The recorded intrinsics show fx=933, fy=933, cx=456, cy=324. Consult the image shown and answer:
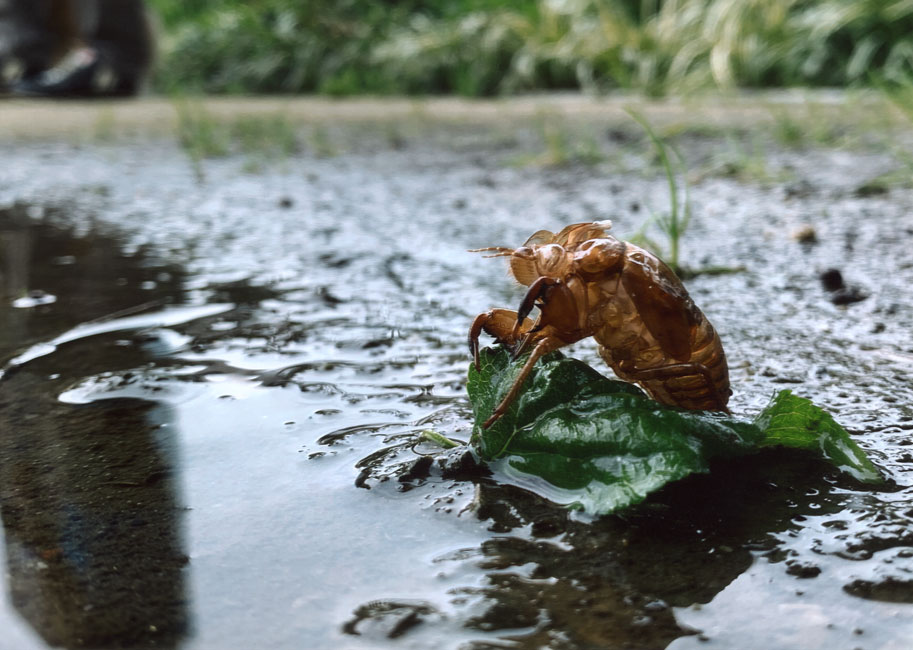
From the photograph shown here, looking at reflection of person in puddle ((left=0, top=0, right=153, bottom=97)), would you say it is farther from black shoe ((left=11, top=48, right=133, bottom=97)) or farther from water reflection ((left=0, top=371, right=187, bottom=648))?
water reflection ((left=0, top=371, right=187, bottom=648))

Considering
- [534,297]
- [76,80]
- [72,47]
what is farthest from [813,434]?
[72,47]

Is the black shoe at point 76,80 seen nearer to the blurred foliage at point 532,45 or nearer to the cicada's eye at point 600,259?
the blurred foliage at point 532,45

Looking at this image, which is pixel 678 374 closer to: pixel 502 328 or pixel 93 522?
pixel 502 328

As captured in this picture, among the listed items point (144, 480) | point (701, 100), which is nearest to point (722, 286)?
point (144, 480)

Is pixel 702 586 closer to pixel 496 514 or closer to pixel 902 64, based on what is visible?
pixel 496 514

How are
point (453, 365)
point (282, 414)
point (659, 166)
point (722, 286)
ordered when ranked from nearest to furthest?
point (282, 414)
point (453, 365)
point (722, 286)
point (659, 166)

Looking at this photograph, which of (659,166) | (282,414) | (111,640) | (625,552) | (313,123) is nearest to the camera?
(111,640)

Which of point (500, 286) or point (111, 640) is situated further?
point (500, 286)
